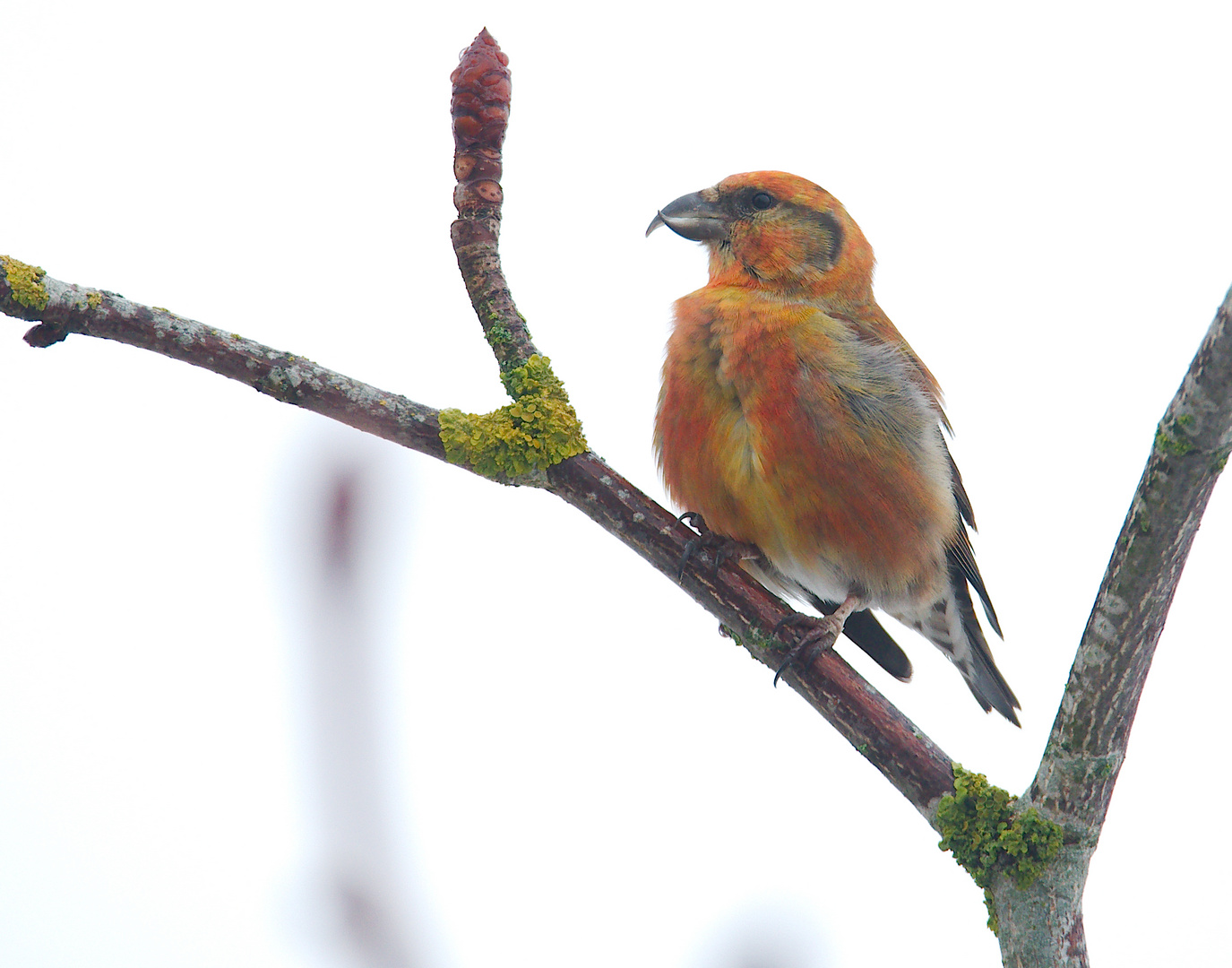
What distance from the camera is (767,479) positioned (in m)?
3.12

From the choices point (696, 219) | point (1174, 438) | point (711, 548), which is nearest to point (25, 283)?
point (711, 548)

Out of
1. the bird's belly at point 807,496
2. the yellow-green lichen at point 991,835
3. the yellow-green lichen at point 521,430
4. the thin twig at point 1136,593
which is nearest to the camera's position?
the thin twig at point 1136,593

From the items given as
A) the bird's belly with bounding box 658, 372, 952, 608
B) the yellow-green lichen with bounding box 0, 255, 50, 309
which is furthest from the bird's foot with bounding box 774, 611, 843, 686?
the yellow-green lichen with bounding box 0, 255, 50, 309

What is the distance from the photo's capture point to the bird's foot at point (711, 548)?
2834 mm

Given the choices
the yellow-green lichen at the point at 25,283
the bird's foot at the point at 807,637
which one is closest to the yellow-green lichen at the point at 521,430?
the bird's foot at the point at 807,637

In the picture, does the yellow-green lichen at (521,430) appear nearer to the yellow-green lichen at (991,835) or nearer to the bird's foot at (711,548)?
the bird's foot at (711,548)

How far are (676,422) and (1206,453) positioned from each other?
64.7 inches

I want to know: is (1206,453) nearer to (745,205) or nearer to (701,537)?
(701,537)

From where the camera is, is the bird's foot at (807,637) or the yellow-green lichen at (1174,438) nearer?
the yellow-green lichen at (1174,438)

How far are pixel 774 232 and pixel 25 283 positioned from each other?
233 cm

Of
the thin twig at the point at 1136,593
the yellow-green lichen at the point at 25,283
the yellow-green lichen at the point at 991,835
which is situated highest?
the yellow-green lichen at the point at 25,283

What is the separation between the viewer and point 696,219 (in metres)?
3.77

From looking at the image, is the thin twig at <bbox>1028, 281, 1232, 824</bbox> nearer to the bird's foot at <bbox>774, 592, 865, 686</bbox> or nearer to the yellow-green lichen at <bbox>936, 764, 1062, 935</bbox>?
the yellow-green lichen at <bbox>936, 764, 1062, 935</bbox>

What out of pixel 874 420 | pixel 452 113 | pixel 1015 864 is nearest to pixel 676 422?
pixel 874 420
